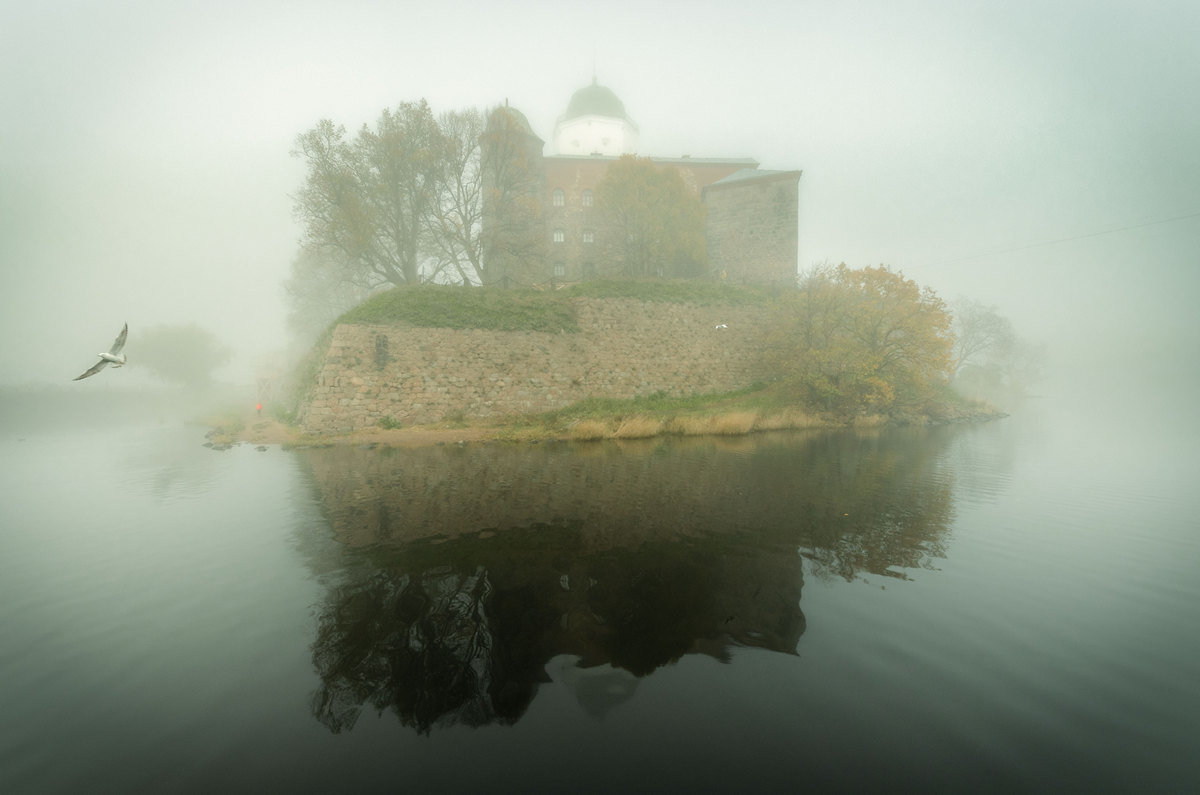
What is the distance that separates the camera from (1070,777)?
2449 mm

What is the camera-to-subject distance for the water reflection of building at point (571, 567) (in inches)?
132

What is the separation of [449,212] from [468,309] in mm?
9292

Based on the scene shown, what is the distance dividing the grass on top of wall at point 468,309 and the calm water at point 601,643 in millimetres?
14068

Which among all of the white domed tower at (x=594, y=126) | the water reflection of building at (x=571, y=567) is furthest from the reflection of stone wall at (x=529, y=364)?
the white domed tower at (x=594, y=126)

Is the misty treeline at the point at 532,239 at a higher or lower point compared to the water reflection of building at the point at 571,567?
higher

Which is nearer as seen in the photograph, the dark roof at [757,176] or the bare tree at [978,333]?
the dark roof at [757,176]

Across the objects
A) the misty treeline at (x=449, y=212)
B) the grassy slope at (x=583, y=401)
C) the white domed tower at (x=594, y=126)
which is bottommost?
the grassy slope at (x=583, y=401)

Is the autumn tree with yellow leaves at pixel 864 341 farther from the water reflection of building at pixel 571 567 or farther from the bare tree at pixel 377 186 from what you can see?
the bare tree at pixel 377 186

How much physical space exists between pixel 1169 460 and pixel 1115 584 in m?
15.0

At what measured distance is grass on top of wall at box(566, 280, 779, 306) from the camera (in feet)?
87.9

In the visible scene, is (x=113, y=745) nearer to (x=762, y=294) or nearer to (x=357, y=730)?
(x=357, y=730)

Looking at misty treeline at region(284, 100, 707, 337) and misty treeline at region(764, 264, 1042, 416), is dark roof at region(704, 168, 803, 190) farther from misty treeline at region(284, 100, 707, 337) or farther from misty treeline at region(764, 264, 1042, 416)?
misty treeline at region(764, 264, 1042, 416)

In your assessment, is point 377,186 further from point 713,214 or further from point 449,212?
point 713,214

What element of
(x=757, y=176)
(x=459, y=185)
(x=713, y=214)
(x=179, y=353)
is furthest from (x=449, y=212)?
(x=179, y=353)
